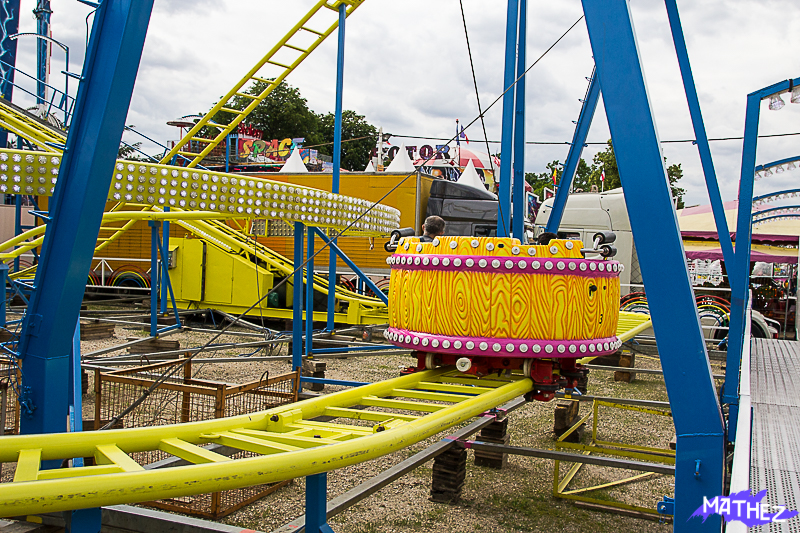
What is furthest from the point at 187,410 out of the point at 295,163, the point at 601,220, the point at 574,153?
the point at 295,163

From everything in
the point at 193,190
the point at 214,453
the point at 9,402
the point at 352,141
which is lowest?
the point at 9,402

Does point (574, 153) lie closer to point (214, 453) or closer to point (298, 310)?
point (298, 310)

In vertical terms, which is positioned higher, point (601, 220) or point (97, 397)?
point (601, 220)

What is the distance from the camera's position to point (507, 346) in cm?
372

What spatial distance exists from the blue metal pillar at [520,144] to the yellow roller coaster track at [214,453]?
2.80 metres

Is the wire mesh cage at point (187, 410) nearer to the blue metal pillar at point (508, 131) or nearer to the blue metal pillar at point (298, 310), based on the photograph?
the blue metal pillar at point (298, 310)

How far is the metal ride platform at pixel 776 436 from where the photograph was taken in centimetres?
207

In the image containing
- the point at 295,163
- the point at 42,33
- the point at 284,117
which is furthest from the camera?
the point at 284,117

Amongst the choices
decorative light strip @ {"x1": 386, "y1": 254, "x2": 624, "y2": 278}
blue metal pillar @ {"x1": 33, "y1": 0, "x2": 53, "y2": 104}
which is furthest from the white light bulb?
blue metal pillar @ {"x1": 33, "y1": 0, "x2": 53, "y2": 104}

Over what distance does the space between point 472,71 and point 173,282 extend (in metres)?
9.96

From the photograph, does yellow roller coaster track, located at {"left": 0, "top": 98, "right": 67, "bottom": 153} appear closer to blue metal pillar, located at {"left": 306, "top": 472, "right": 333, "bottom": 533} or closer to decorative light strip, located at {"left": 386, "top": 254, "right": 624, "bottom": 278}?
decorative light strip, located at {"left": 386, "top": 254, "right": 624, "bottom": 278}

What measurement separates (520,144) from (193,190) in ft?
10.2

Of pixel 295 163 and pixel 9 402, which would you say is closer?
pixel 9 402

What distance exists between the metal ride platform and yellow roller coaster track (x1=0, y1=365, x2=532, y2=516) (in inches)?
46.8
